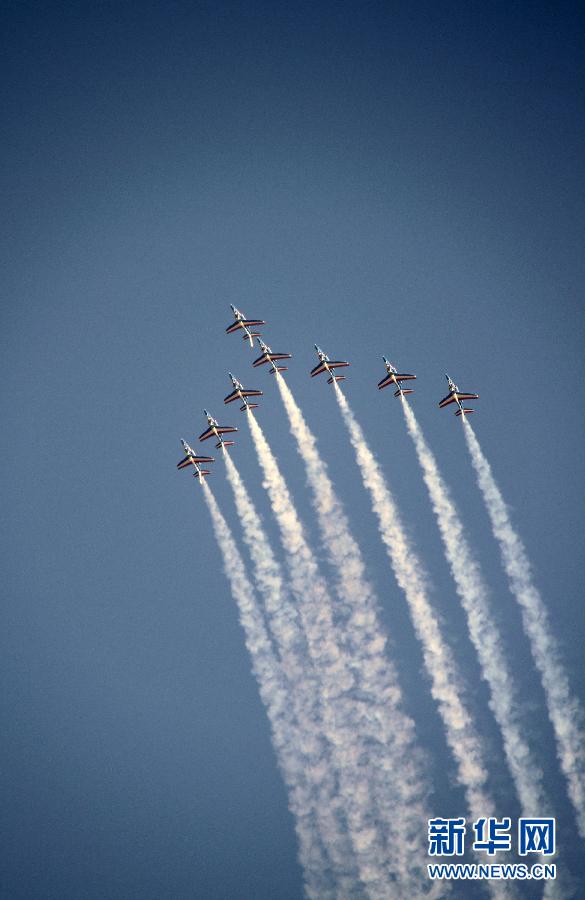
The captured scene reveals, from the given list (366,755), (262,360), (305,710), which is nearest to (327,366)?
(262,360)

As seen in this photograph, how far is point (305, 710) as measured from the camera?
8100 cm

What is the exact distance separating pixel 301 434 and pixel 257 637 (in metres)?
20.9

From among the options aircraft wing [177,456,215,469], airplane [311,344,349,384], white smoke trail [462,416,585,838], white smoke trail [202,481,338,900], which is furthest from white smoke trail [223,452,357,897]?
white smoke trail [462,416,585,838]

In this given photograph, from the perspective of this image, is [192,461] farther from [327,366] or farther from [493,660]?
[493,660]

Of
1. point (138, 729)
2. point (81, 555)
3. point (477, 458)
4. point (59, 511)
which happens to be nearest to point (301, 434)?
point (477, 458)

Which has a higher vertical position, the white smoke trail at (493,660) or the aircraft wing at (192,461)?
the aircraft wing at (192,461)

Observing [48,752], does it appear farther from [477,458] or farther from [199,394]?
[477,458]

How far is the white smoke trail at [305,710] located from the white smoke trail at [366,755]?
1.07 m

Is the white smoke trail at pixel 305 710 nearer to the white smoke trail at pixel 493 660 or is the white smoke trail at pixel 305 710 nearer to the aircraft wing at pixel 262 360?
the white smoke trail at pixel 493 660

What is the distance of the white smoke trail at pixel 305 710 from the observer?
253ft

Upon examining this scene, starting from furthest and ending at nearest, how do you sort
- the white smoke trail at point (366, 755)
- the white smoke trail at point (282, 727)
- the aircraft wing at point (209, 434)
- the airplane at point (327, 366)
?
1. the aircraft wing at point (209, 434)
2. the airplane at point (327, 366)
3. the white smoke trail at point (282, 727)
4. the white smoke trail at point (366, 755)

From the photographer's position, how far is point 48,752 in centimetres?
15775

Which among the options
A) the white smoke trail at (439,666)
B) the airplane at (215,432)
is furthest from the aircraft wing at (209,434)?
the white smoke trail at (439,666)

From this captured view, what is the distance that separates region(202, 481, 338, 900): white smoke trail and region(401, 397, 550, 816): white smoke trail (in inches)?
677
